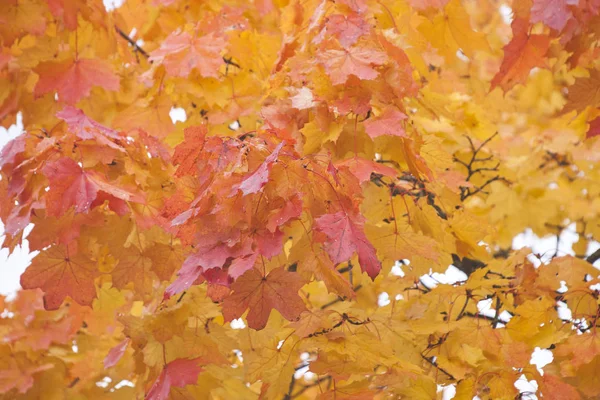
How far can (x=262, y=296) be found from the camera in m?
1.79

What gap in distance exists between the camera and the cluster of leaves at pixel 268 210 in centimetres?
179

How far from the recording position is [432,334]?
2.43 meters

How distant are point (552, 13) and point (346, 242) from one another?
39.6 inches

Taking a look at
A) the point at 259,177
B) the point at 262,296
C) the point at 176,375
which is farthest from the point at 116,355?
the point at 259,177

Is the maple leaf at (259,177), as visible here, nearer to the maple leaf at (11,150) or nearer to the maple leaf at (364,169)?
the maple leaf at (364,169)

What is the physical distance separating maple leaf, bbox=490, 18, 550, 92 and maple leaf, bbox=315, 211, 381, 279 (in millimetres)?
1165

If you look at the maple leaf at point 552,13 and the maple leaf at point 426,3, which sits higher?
the maple leaf at point 426,3

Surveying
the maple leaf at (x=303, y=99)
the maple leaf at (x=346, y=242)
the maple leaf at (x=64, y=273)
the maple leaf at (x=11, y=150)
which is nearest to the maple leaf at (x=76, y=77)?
the maple leaf at (x=11, y=150)

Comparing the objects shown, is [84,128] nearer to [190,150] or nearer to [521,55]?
[190,150]

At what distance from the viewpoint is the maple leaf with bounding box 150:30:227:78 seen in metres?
2.57

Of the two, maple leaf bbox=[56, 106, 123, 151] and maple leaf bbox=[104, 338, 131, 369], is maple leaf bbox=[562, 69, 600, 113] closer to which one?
maple leaf bbox=[56, 106, 123, 151]

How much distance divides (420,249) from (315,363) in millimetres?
493

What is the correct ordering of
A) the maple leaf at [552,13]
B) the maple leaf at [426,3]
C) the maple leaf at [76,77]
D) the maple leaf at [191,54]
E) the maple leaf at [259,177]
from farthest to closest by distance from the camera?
the maple leaf at [76,77], the maple leaf at [191,54], the maple leaf at [426,3], the maple leaf at [552,13], the maple leaf at [259,177]

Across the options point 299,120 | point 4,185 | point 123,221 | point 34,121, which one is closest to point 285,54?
point 299,120
